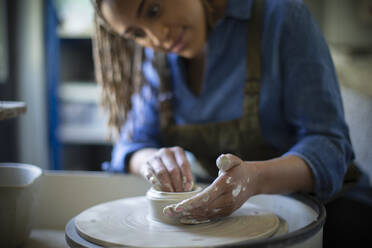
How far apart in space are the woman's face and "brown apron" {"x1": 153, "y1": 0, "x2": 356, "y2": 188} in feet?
0.43

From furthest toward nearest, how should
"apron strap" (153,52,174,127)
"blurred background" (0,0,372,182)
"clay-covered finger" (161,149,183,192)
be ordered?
1. "blurred background" (0,0,372,182)
2. "apron strap" (153,52,174,127)
3. "clay-covered finger" (161,149,183,192)

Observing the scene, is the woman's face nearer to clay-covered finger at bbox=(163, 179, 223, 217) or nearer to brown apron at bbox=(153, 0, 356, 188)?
brown apron at bbox=(153, 0, 356, 188)

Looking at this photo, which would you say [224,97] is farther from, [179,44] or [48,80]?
[48,80]

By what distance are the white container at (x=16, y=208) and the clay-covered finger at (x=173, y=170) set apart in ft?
0.74

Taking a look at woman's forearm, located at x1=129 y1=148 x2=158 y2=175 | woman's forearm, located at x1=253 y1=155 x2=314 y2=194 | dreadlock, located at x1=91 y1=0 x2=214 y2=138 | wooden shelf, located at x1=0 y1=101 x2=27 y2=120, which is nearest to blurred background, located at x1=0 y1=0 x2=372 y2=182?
dreadlock, located at x1=91 y1=0 x2=214 y2=138

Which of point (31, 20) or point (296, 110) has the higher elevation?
point (31, 20)

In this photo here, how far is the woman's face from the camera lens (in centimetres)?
73

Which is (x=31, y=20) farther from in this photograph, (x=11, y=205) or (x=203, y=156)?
(x=11, y=205)

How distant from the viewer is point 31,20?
205cm

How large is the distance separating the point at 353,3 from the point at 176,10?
4.21ft

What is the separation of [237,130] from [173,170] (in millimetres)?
275

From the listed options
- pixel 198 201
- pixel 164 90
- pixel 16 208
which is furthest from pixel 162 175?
pixel 164 90

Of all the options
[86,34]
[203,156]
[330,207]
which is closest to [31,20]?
[86,34]

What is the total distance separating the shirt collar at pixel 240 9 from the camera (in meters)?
0.87
